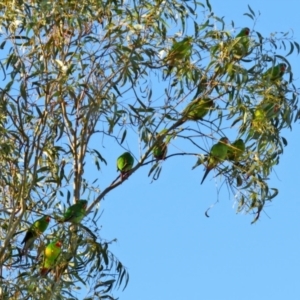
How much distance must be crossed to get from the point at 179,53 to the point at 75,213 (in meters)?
0.94

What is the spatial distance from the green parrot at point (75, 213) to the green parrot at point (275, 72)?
1.09 m

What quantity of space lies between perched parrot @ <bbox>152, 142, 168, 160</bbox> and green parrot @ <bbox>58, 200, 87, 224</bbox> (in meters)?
0.43

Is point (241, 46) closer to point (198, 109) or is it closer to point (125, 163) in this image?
point (198, 109)

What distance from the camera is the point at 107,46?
5742mm

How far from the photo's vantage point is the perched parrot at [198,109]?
5684 millimetres

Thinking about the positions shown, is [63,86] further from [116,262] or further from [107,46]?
[116,262]

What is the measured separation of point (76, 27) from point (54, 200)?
96 cm

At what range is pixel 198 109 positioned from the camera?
5.70m

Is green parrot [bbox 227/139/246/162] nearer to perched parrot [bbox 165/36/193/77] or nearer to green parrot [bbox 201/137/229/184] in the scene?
green parrot [bbox 201/137/229/184]

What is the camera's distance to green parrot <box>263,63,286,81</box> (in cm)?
579

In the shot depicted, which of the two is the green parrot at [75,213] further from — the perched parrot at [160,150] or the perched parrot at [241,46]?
the perched parrot at [241,46]

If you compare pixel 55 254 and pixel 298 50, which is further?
pixel 298 50

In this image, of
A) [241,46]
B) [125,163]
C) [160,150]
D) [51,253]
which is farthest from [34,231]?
[241,46]

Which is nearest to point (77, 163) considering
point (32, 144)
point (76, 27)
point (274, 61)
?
point (32, 144)
